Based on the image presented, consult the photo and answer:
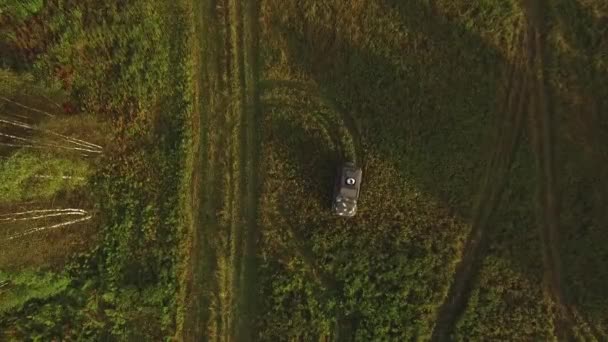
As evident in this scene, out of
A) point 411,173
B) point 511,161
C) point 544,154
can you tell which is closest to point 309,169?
point 411,173

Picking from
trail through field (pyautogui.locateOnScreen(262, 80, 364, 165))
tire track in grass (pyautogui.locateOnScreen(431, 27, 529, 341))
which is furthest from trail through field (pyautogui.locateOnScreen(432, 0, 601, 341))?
trail through field (pyautogui.locateOnScreen(262, 80, 364, 165))

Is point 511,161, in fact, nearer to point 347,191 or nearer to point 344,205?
point 347,191

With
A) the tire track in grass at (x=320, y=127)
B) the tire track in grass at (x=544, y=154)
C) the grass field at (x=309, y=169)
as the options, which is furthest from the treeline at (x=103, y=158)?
the tire track in grass at (x=544, y=154)

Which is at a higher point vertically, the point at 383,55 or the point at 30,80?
the point at 383,55

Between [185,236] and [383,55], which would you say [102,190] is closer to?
[185,236]

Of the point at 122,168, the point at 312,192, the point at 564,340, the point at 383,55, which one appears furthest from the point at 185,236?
the point at 564,340

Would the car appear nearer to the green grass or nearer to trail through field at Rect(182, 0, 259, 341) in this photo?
the green grass

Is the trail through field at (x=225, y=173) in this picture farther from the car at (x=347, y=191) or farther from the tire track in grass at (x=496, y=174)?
the tire track in grass at (x=496, y=174)

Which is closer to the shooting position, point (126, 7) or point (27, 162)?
point (27, 162)
